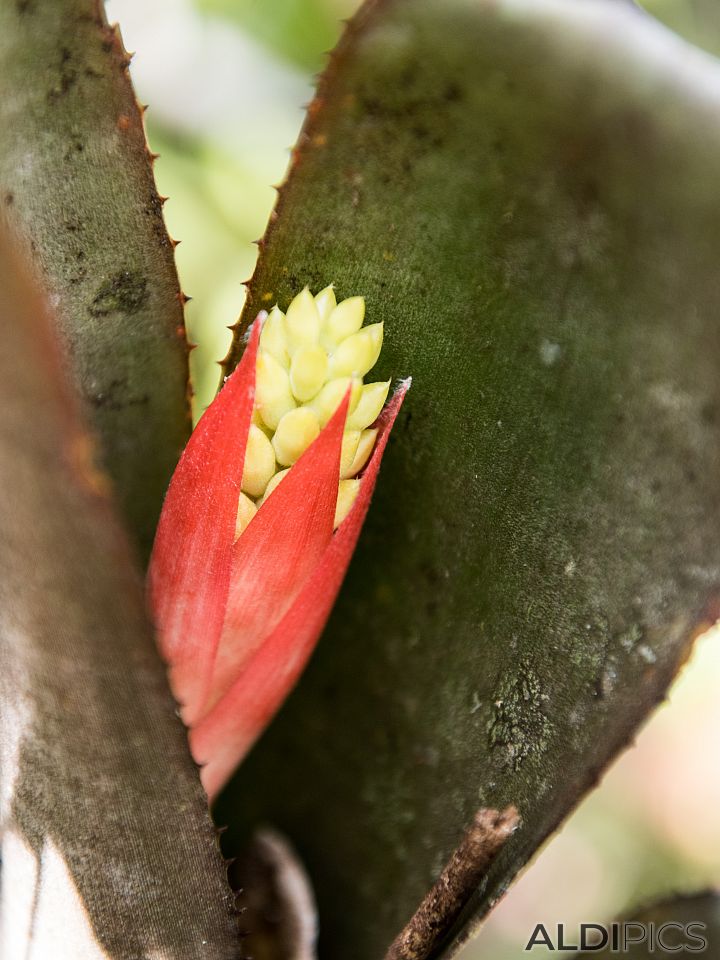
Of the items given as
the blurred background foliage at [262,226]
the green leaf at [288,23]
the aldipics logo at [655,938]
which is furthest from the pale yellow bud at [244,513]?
the green leaf at [288,23]

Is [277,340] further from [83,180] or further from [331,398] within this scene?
[83,180]

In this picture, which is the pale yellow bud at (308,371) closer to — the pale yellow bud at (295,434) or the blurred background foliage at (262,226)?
the pale yellow bud at (295,434)

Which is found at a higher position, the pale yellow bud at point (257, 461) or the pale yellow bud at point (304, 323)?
the pale yellow bud at point (304, 323)

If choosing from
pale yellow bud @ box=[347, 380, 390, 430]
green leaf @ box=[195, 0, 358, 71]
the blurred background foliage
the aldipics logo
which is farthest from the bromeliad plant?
green leaf @ box=[195, 0, 358, 71]

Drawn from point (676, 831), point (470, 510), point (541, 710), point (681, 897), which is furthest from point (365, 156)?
point (676, 831)

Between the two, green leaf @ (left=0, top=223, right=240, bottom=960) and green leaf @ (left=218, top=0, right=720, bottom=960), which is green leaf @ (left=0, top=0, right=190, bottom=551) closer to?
green leaf @ (left=218, top=0, right=720, bottom=960)
